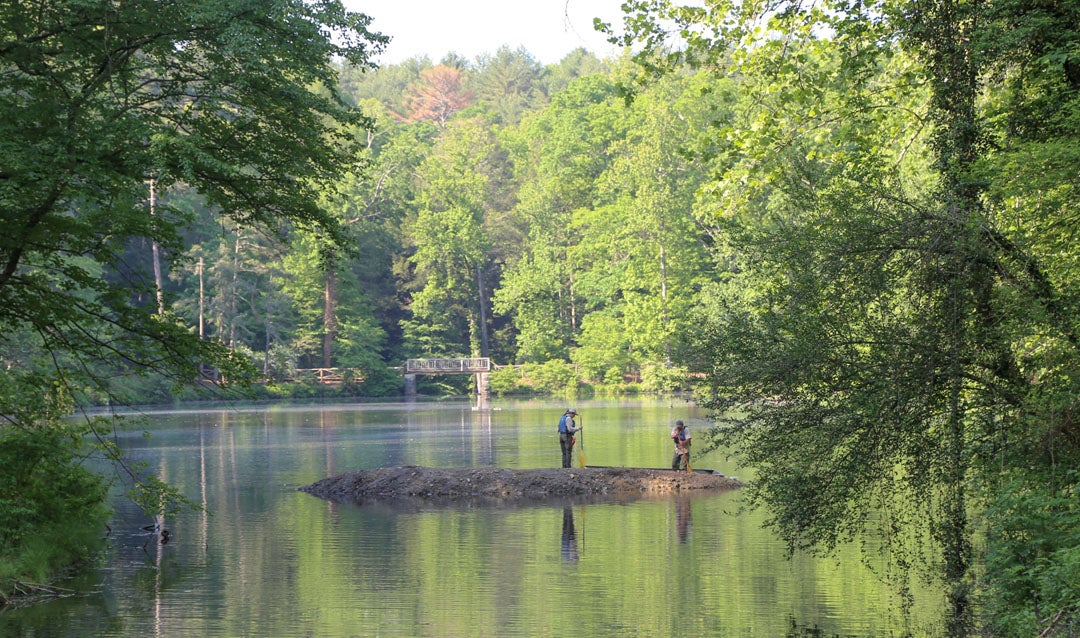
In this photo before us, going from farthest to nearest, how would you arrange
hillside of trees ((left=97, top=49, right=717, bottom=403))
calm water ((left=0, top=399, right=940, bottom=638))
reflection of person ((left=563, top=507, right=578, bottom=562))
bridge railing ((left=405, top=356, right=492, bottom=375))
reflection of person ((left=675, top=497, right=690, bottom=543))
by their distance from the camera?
bridge railing ((left=405, top=356, right=492, bottom=375)), hillside of trees ((left=97, top=49, right=717, bottom=403)), reflection of person ((left=675, top=497, right=690, bottom=543)), reflection of person ((left=563, top=507, right=578, bottom=562)), calm water ((left=0, top=399, right=940, bottom=638))

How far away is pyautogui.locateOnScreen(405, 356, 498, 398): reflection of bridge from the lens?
271ft

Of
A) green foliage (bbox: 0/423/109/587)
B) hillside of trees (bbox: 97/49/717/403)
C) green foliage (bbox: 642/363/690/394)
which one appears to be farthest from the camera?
hillside of trees (bbox: 97/49/717/403)

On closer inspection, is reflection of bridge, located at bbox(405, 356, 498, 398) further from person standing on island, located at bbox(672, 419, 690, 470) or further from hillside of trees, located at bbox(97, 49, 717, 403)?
person standing on island, located at bbox(672, 419, 690, 470)

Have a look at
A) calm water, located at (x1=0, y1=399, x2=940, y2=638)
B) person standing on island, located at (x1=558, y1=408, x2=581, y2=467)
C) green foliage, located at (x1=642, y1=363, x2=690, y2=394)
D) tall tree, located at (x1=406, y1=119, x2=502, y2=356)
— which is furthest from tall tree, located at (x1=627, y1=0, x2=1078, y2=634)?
tall tree, located at (x1=406, y1=119, x2=502, y2=356)

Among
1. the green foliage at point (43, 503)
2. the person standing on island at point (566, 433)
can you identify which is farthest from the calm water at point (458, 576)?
the person standing on island at point (566, 433)

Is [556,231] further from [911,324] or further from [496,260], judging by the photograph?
[911,324]

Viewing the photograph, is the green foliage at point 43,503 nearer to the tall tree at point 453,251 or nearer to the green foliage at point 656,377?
the green foliage at point 656,377

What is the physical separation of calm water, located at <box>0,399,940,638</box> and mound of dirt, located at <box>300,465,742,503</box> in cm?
97

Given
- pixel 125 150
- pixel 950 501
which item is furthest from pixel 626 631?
pixel 125 150

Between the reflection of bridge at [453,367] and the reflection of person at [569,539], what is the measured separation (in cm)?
5666

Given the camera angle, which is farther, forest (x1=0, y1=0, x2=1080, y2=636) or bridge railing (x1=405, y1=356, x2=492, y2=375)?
bridge railing (x1=405, y1=356, x2=492, y2=375)

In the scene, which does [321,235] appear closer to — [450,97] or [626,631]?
[626,631]

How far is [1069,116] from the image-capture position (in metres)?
13.7

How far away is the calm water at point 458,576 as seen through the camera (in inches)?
615
